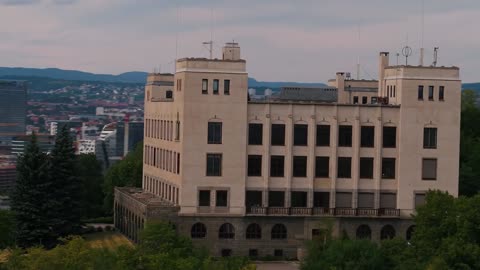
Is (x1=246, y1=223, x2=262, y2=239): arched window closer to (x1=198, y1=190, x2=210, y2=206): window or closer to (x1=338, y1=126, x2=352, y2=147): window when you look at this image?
(x1=198, y1=190, x2=210, y2=206): window

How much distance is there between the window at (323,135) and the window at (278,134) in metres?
2.73

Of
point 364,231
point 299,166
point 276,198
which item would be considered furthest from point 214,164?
point 364,231

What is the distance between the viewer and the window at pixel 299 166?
88.9 meters

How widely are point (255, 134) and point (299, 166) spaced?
4.09 meters

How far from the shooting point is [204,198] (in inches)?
3457

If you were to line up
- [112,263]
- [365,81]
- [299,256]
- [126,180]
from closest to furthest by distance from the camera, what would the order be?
[112,263] < [299,256] < [365,81] < [126,180]

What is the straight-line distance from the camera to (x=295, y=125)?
89000 mm

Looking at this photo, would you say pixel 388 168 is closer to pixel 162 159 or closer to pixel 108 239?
pixel 162 159

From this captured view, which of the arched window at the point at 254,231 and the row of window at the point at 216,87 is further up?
the row of window at the point at 216,87

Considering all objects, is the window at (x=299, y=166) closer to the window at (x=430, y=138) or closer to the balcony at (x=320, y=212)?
the balcony at (x=320, y=212)

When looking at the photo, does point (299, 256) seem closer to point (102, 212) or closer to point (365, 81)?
point (365, 81)

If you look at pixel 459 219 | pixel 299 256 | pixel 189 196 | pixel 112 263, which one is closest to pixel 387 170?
pixel 299 256

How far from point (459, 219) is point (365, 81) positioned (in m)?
43.4

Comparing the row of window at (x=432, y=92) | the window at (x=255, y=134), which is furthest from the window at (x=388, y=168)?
the window at (x=255, y=134)
